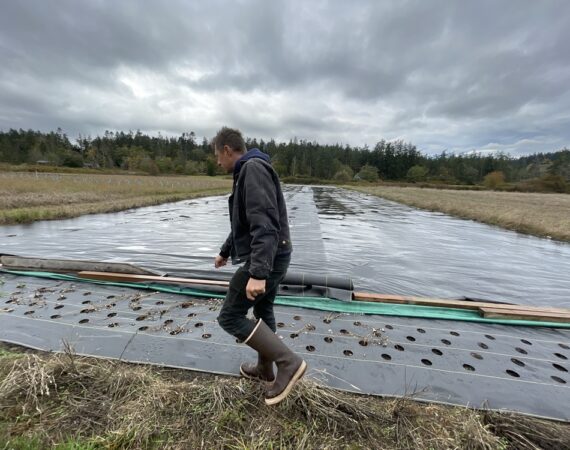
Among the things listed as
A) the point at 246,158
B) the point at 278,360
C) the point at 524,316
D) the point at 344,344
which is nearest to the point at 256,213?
the point at 246,158

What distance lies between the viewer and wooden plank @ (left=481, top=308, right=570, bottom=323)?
3457mm

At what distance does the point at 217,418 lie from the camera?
1824 mm

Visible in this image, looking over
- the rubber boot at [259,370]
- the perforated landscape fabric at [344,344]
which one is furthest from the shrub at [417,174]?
the rubber boot at [259,370]

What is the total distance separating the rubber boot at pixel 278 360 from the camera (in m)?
1.90

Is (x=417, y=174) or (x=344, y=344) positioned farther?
(x=417, y=174)

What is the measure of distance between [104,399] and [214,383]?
69 centimetres

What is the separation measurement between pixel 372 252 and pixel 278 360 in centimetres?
577

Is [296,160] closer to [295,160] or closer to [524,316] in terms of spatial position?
[295,160]

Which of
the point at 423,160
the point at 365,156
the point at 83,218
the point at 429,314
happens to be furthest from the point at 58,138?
the point at 429,314

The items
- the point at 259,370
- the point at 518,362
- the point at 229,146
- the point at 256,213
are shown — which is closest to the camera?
the point at 256,213

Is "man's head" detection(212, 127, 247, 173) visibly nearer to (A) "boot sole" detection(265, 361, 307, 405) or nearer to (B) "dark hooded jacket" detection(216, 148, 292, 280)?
(B) "dark hooded jacket" detection(216, 148, 292, 280)

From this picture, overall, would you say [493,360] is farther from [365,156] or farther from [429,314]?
[365,156]

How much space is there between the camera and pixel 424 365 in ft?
8.45

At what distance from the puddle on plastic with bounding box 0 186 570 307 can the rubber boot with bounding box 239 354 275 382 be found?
3078 mm
